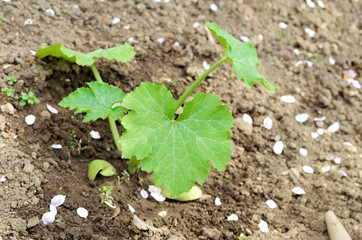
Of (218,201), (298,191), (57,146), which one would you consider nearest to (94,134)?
(57,146)

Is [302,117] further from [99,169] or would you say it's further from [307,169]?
[99,169]

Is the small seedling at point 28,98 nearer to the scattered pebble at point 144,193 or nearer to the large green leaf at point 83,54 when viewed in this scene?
the large green leaf at point 83,54

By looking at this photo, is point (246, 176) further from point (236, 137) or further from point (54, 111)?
point (54, 111)

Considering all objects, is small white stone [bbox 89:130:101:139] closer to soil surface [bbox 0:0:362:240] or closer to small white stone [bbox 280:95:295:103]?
soil surface [bbox 0:0:362:240]

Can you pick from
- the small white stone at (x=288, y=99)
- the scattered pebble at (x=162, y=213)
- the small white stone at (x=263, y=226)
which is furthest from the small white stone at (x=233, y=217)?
the small white stone at (x=288, y=99)

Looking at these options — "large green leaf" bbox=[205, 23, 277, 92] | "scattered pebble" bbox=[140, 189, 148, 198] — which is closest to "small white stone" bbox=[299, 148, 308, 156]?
"large green leaf" bbox=[205, 23, 277, 92]

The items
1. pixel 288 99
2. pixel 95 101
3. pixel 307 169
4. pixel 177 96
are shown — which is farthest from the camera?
pixel 288 99

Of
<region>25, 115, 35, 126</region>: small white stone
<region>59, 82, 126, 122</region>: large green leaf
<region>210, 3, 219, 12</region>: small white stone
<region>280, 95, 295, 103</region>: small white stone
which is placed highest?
<region>210, 3, 219, 12</region>: small white stone
